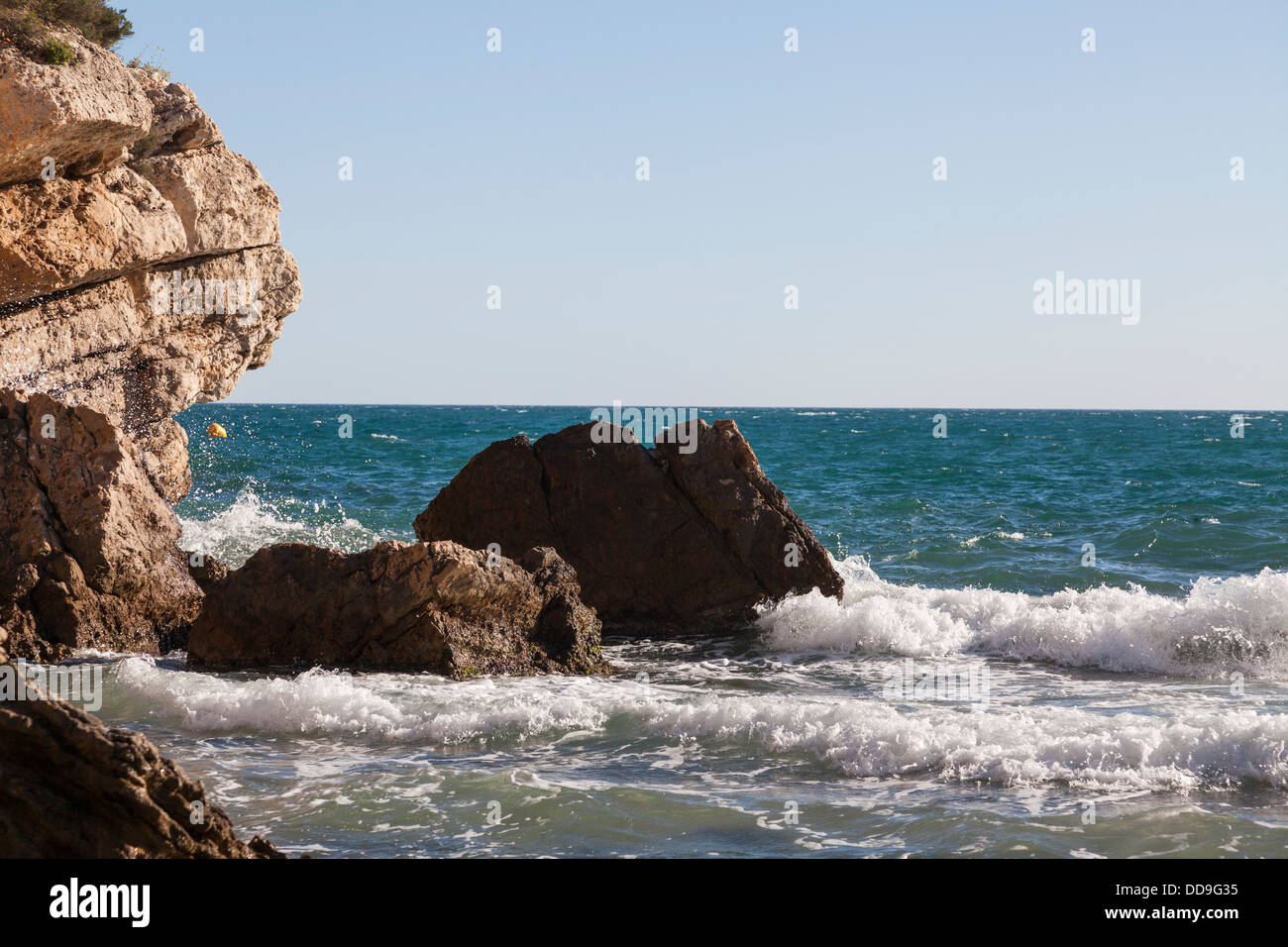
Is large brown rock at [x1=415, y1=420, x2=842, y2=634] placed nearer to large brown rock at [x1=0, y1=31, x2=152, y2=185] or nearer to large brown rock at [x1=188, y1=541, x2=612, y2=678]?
large brown rock at [x1=188, y1=541, x2=612, y2=678]

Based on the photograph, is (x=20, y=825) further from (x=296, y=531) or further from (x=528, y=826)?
(x=296, y=531)

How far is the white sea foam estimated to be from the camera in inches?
441

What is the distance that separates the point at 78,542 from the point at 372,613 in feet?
8.64

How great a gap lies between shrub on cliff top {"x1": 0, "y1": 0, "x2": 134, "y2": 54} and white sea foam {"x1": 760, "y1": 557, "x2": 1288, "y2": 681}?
907 centimetres

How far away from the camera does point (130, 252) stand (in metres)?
12.6

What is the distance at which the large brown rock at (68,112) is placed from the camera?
10.5m

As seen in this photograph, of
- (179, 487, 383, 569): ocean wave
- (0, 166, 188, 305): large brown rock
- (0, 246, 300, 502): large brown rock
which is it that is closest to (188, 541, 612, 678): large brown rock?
(0, 246, 300, 502): large brown rock

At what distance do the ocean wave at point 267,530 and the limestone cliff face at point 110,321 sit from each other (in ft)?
8.30

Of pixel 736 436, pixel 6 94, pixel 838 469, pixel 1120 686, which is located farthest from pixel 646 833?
pixel 838 469

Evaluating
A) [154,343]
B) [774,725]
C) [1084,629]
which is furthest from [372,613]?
[1084,629]

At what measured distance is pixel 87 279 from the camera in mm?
12781

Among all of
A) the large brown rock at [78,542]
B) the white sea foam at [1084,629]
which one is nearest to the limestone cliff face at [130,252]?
the large brown rock at [78,542]

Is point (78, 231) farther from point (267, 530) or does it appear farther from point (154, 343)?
point (267, 530)
